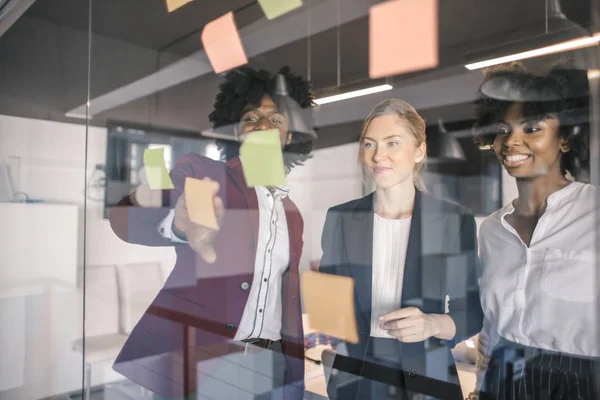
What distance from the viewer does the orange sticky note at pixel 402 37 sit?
0.69 m

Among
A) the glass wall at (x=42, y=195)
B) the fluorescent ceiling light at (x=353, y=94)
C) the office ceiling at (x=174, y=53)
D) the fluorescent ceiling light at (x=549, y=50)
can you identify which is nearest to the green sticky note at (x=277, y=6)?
the office ceiling at (x=174, y=53)

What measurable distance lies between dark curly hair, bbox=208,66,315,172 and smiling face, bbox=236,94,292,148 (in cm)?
1

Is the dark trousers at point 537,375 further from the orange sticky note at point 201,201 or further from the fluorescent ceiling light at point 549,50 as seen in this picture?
the orange sticky note at point 201,201

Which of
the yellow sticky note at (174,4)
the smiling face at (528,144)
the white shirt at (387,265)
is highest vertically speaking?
the yellow sticky note at (174,4)

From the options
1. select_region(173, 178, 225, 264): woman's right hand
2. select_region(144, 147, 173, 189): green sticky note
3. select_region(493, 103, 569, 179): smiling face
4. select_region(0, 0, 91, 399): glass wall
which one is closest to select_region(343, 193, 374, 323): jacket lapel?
select_region(493, 103, 569, 179): smiling face

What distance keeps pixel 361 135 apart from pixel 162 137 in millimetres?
725

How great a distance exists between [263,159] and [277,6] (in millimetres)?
345

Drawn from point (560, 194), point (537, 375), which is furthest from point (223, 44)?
point (537, 375)

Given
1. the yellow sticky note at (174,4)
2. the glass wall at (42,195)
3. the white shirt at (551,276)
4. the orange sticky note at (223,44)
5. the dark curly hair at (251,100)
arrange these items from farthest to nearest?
the glass wall at (42,195), the yellow sticky note at (174,4), the orange sticky note at (223,44), the dark curly hair at (251,100), the white shirt at (551,276)

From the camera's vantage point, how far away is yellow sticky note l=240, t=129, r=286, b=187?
3.13 feet

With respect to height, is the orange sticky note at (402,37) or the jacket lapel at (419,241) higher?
the orange sticky note at (402,37)

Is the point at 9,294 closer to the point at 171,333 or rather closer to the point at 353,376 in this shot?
the point at 171,333

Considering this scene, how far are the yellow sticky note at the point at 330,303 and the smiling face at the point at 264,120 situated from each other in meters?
0.30

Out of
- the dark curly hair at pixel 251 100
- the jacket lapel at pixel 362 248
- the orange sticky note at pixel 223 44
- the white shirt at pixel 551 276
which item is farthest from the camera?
the orange sticky note at pixel 223 44
